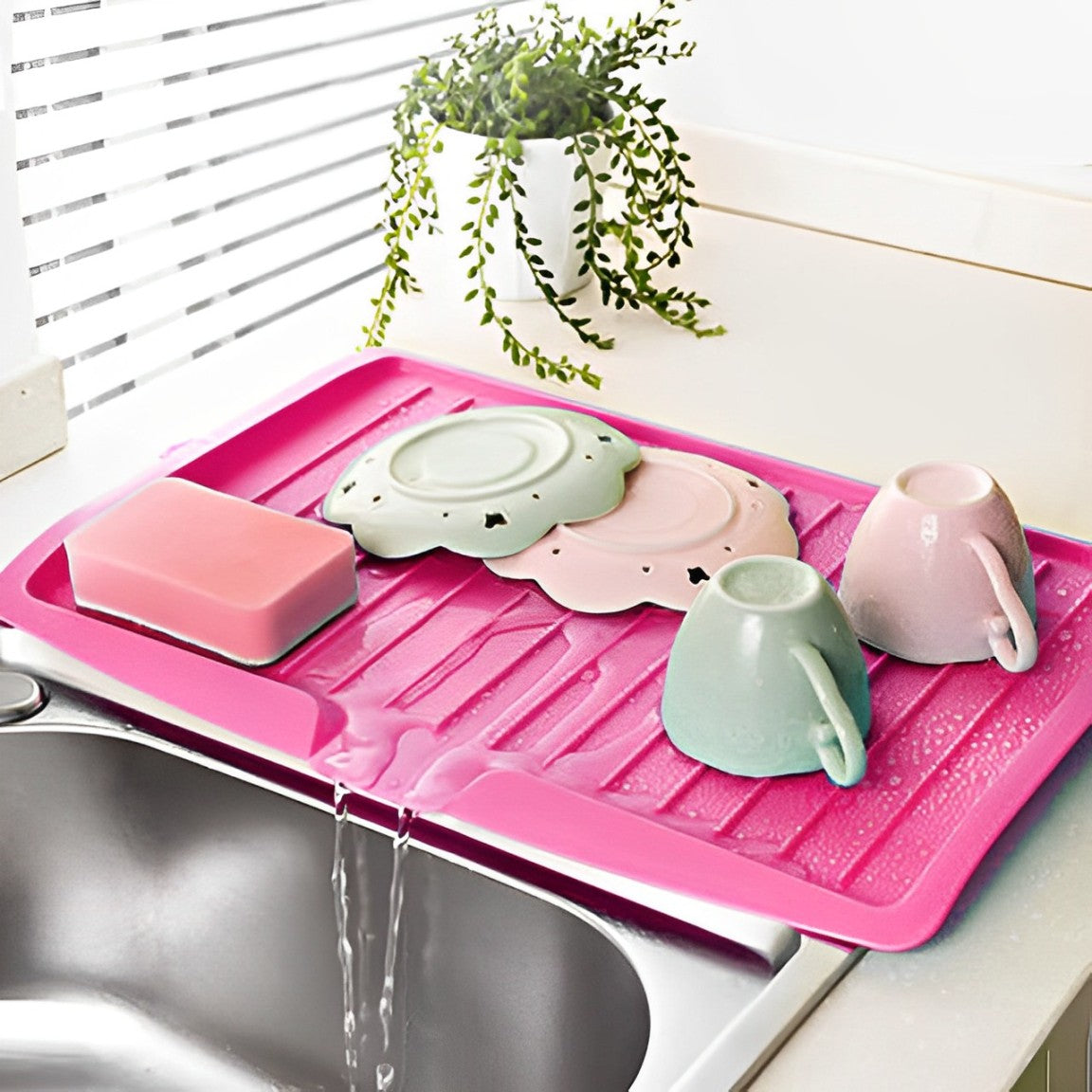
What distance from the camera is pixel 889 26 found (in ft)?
4.81

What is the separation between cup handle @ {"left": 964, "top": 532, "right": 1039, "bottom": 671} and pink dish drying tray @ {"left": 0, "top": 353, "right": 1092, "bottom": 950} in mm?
16

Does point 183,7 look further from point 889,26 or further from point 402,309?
point 889,26

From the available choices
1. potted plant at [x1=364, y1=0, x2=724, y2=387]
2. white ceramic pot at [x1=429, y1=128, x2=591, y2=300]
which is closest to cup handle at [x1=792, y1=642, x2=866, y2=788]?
potted plant at [x1=364, y1=0, x2=724, y2=387]

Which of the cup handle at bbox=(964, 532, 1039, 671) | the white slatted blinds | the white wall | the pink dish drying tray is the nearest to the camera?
the pink dish drying tray

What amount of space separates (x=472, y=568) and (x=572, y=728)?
0.55ft

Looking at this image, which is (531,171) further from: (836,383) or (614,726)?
(614,726)

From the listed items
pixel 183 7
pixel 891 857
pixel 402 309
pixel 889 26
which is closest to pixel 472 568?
pixel 891 857

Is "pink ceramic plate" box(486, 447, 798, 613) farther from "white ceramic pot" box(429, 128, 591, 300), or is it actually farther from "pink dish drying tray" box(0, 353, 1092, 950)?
"white ceramic pot" box(429, 128, 591, 300)

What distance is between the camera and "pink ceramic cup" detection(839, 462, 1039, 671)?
0.88 meters

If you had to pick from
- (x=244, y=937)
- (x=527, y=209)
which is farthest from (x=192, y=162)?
(x=244, y=937)

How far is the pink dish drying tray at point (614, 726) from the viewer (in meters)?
0.77

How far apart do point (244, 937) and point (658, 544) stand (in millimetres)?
335

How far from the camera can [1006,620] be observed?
0.89 metres

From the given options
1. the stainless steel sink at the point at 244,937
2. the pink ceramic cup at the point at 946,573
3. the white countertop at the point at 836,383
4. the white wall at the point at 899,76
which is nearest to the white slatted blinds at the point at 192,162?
the white countertop at the point at 836,383
